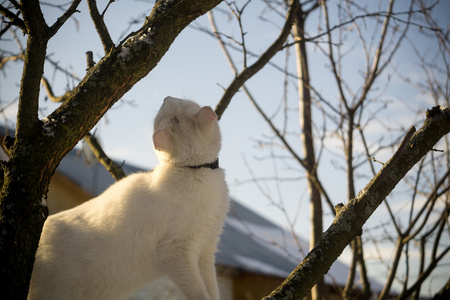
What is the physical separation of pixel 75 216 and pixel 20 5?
3.42ft

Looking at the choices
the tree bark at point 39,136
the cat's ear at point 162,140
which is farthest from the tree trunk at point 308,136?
the tree bark at point 39,136

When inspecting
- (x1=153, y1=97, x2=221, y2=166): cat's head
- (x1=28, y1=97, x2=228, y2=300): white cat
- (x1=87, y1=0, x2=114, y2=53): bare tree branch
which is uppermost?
(x1=87, y1=0, x2=114, y2=53): bare tree branch

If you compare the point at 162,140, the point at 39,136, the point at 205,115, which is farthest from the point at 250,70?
the point at 39,136

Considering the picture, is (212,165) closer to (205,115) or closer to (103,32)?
(205,115)

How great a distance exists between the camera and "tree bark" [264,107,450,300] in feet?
5.11

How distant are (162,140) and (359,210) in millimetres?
956

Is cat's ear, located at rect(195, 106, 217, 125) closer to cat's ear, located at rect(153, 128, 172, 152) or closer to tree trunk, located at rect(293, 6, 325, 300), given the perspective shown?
cat's ear, located at rect(153, 128, 172, 152)

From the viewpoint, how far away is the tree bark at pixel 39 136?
1.52 meters

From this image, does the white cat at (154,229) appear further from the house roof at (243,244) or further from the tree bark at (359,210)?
the house roof at (243,244)

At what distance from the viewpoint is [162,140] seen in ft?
6.77

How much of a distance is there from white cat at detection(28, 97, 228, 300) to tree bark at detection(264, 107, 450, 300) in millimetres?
506

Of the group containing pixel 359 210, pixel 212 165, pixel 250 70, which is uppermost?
pixel 250 70

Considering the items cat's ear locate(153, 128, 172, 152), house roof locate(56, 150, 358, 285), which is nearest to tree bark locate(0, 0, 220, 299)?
cat's ear locate(153, 128, 172, 152)

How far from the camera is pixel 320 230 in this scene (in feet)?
11.1
